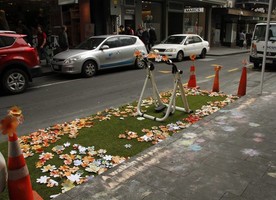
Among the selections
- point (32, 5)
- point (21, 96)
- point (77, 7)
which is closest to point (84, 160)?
point (21, 96)

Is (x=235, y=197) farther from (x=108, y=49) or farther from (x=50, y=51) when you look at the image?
(x=50, y=51)

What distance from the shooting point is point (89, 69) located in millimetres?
11266

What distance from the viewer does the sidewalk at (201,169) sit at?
126 inches

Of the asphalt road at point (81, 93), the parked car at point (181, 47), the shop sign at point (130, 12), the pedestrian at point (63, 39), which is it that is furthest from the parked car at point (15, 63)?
the shop sign at point (130, 12)

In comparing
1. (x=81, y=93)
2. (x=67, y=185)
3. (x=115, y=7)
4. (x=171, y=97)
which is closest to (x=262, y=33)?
(x=115, y=7)

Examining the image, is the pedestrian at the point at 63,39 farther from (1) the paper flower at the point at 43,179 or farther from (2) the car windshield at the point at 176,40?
(1) the paper flower at the point at 43,179

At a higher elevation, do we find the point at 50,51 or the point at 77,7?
the point at 77,7

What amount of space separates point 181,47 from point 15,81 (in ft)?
32.4

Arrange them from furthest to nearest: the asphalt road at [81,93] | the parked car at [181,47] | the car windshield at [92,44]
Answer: the parked car at [181,47] → the car windshield at [92,44] → the asphalt road at [81,93]

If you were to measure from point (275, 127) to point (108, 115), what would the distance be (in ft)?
10.2

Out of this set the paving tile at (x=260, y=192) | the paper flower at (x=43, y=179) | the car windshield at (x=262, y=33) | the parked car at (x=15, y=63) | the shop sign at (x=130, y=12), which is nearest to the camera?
the paving tile at (x=260, y=192)

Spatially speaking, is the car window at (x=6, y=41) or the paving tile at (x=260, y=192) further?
the car window at (x=6, y=41)

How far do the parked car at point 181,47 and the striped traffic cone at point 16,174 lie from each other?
13305mm

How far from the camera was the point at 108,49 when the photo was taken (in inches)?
468
